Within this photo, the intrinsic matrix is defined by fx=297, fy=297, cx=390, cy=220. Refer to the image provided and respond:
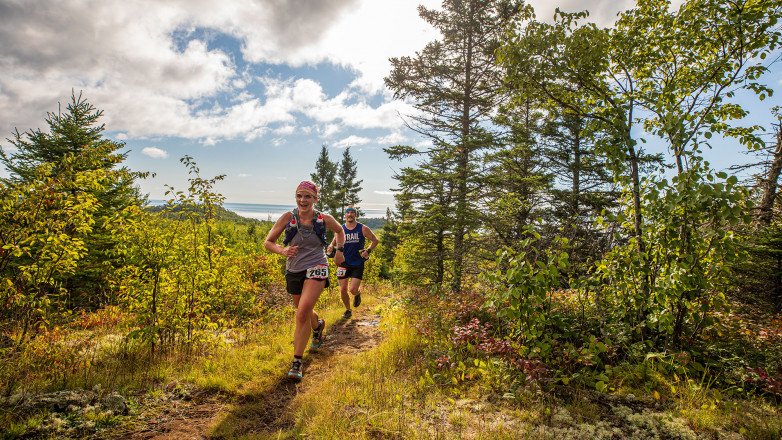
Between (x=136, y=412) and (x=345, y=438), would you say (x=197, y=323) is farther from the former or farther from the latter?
(x=345, y=438)

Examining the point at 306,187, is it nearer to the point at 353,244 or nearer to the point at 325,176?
the point at 353,244

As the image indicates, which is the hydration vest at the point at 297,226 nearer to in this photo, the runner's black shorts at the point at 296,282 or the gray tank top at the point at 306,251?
the gray tank top at the point at 306,251

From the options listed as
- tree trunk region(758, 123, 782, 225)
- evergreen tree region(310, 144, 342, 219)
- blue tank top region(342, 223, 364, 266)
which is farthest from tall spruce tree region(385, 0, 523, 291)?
evergreen tree region(310, 144, 342, 219)

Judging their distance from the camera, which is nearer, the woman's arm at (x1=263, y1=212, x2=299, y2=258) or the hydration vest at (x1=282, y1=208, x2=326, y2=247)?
the woman's arm at (x1=263, y1=212, x2=299, y2=258)

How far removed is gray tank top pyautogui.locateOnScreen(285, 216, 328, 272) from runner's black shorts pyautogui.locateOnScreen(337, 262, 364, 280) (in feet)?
9.80

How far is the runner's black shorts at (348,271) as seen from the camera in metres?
7.54

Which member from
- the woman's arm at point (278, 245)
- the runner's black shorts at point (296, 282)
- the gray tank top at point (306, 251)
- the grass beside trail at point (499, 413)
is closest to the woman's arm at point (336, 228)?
the gray tank top at point (306, 251)

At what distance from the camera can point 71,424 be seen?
98.1 inches

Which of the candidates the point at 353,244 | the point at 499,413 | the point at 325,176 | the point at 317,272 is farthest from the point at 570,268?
the point at 325,176

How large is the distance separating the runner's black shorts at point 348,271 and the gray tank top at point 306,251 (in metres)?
2.99

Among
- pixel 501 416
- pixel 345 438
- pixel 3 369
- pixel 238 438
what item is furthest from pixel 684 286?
pixel 3 369

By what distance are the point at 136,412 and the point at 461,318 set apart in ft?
14.2

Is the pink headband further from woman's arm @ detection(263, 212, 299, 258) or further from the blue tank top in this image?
the blue tank top

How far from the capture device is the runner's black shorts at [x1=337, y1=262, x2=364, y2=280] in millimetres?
7543
